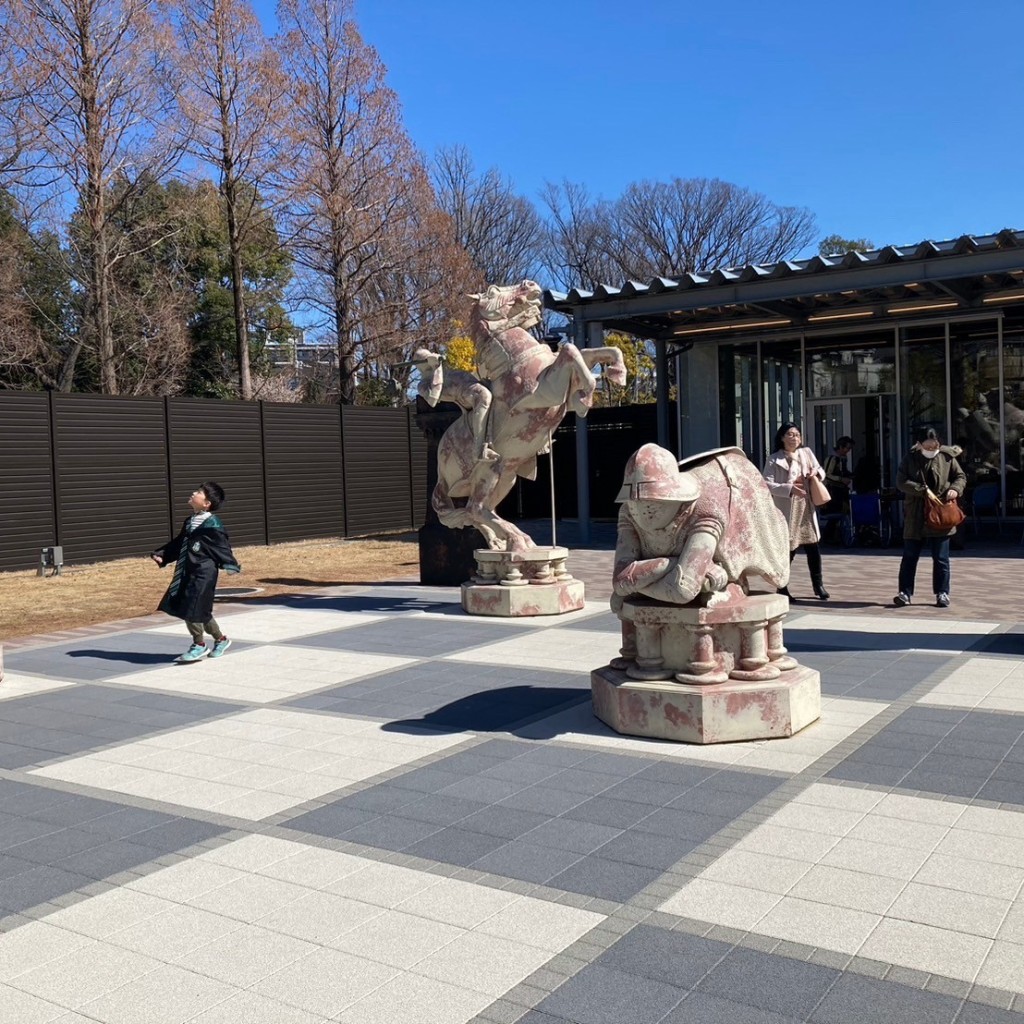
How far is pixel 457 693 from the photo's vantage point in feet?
23.6

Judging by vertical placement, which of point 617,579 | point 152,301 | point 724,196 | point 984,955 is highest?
point 724,196

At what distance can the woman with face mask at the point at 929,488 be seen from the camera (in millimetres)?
9914

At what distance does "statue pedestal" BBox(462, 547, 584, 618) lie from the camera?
416 inches

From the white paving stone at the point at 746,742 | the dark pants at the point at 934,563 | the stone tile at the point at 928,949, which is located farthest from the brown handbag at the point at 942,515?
the stone tile at the point at 928,949

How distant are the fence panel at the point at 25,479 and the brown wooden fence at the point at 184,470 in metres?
0.02

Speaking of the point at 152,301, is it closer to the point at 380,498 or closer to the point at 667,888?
the point at 380,498

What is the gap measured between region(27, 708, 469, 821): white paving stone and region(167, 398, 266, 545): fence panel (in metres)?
12.3

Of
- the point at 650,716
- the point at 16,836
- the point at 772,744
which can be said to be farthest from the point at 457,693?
the point at 16,836

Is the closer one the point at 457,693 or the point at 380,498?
the point at 457,693

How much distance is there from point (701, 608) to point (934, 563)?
566cm

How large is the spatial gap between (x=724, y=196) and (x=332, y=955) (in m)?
39.1

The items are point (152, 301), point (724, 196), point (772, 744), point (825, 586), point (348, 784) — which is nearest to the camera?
point (348, 784)

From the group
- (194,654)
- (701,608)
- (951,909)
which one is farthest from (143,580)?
(951,909)

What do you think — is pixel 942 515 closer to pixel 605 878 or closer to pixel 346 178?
pixel 605 878
